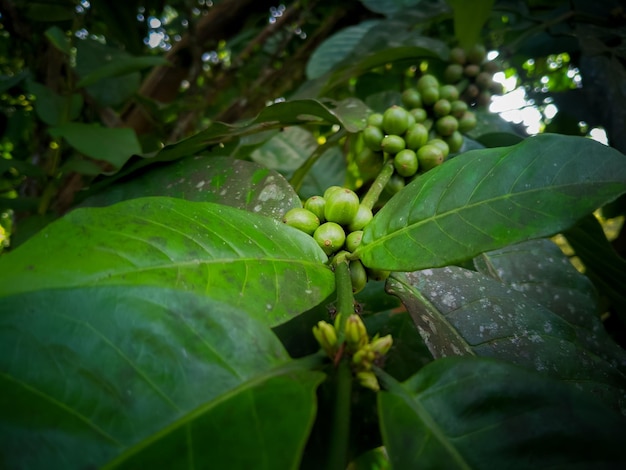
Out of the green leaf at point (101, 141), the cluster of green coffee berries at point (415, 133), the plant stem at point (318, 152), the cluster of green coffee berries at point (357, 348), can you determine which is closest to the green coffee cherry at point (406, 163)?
the cluster of green coffee berries at point (415, 133)

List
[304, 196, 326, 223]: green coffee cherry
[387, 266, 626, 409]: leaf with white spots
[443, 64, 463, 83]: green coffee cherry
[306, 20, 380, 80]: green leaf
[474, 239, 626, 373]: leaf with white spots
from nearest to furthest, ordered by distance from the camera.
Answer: [387, 266, 626, 409]: leaf with white spots < [304, 196, 326, 223]: green coffee cherry < [474, 239, 626, 373]: leaf with white spots < [443, 64, 463, 83]: green coffee cherry < [306, 20, 380, 80]: green leaf

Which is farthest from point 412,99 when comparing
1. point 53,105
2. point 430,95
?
point 53,105

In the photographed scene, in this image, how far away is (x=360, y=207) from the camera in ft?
2.40

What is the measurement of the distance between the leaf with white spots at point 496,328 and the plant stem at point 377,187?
153 millimetres

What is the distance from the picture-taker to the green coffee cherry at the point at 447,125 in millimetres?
1044

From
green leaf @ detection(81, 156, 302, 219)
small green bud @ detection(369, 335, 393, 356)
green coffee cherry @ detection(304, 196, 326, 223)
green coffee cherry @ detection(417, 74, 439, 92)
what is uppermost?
green coffee cherry @ detection(417, 74, 439, 92)

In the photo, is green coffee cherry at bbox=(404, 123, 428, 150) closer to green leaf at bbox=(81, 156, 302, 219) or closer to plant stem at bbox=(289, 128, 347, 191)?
plant stem at bbox=(289, 128, 347, 191)

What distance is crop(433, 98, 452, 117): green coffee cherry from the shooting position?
41.9 inches

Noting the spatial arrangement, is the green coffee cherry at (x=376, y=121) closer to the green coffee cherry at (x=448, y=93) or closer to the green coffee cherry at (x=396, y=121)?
the green coffee cherry at (x=396, y=121)

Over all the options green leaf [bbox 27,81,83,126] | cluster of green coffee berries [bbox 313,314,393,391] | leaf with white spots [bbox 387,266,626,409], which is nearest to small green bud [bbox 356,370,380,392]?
cluster of green coffee berries [bbox 313,314,393,391]

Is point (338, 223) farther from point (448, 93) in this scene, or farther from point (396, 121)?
point (448, 93)

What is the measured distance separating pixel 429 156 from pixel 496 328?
35 centimetres

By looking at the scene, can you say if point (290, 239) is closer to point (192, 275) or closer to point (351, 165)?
point (192, 275)

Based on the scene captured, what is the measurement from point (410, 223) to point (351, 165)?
0.67 metres
